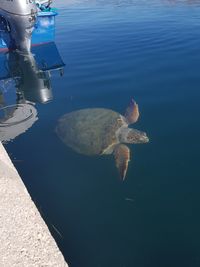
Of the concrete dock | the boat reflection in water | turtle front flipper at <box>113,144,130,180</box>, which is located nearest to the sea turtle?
turtle front flipper at <box>113,144,130,180</box>

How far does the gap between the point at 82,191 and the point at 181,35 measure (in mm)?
9970

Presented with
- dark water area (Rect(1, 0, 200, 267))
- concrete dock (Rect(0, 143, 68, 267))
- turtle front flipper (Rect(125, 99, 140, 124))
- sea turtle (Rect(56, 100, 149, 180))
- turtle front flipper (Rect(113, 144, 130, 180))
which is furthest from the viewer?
turtle front flipper (Rect(125, 99, 140, 124))

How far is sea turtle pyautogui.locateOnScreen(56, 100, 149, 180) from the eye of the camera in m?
5.94

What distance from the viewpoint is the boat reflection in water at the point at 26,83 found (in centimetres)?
712

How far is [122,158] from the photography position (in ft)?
18.0

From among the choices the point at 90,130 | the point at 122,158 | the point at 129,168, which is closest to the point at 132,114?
the point at 90,130

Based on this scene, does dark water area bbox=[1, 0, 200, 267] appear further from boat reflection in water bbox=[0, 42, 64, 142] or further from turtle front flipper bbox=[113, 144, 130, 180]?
boat reflection in water bbox=[0, 42, 64, 142]

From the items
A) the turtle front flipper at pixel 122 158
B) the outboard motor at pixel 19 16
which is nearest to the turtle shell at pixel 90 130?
the turtle front flipper at pixel 122 158

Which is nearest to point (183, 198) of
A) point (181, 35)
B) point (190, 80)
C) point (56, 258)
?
point (56, 258)

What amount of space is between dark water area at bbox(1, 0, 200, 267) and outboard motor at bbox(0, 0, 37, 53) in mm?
1955

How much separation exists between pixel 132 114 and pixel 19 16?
7.14m

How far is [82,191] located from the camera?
5043 millimetres

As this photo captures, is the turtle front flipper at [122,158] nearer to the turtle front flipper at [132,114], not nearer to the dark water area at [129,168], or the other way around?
the dark water area at [129,168]

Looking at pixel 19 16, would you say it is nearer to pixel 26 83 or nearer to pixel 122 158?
pixel 26 83
